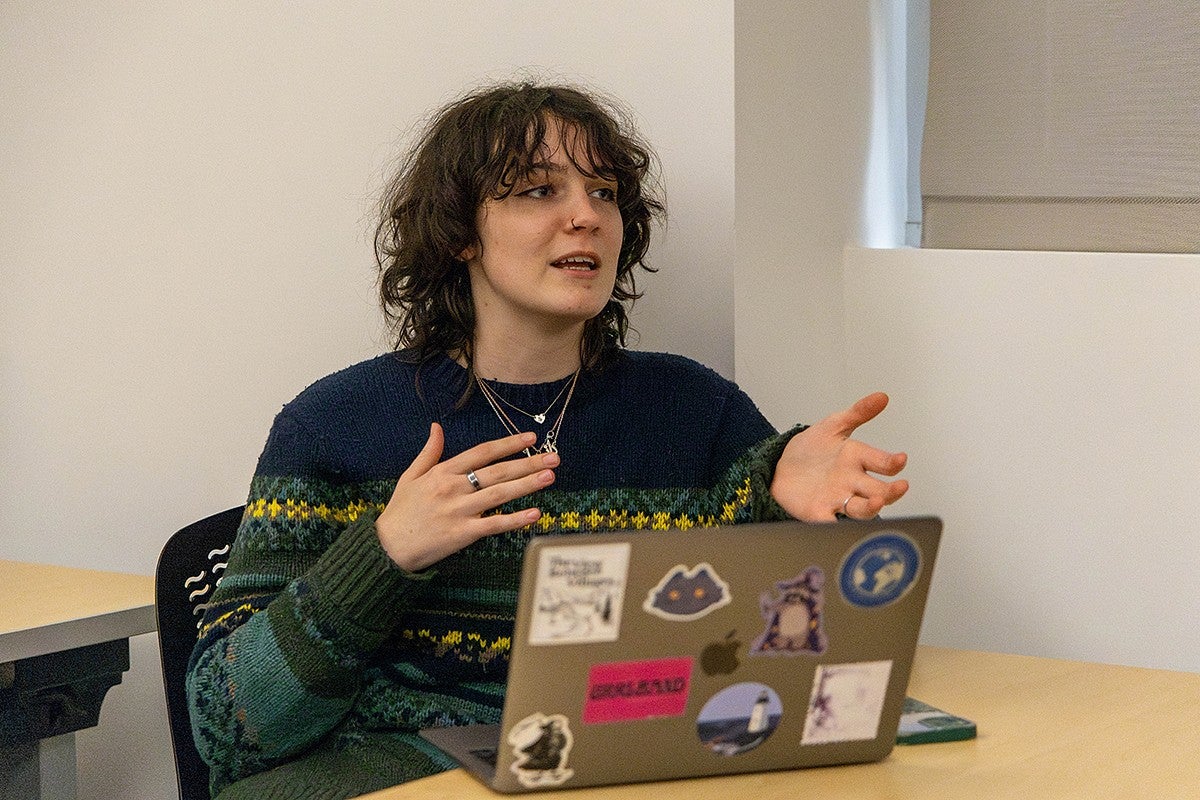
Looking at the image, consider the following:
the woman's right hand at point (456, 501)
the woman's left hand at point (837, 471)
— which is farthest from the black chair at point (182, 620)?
the woman's left hand at point (837, 471)

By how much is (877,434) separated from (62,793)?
131 cm

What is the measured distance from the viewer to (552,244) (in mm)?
1610

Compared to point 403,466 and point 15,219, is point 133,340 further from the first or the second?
point 403,466

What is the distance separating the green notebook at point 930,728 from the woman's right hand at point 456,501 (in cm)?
40

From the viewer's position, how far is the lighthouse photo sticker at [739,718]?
1030 mm

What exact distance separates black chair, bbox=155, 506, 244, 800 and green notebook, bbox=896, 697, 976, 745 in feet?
3.15

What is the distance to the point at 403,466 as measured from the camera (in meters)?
1.64

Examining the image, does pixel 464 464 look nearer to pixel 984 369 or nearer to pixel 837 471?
pixel 837 471

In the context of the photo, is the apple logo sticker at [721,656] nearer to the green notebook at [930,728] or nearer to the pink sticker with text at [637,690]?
the pink sticker with text at [637,690]

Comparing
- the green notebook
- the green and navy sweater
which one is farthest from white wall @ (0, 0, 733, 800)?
the green notebook

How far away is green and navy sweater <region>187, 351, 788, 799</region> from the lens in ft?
4.73

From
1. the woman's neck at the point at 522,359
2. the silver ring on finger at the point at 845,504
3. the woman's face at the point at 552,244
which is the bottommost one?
the silver ring on finger at the point at 845,504

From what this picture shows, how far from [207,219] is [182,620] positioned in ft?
2.79

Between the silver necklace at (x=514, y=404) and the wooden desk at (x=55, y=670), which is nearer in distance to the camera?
the silver necklace at (x=514, y=404)
